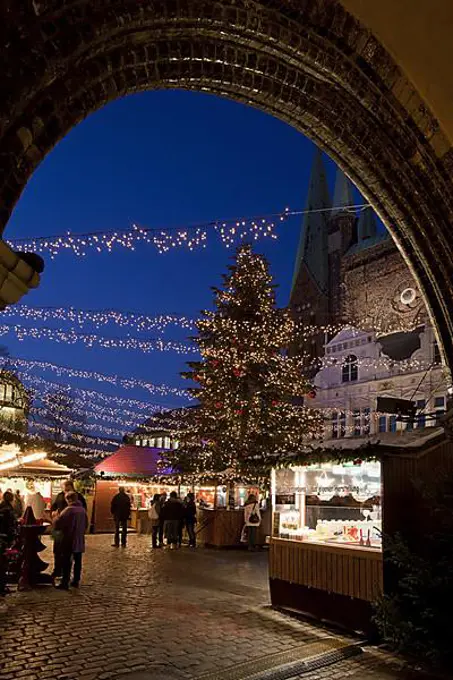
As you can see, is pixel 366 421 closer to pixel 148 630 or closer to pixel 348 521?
pixel 348 521

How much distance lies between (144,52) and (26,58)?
181cm

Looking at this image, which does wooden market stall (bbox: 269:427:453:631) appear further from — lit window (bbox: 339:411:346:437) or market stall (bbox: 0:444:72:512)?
lit window (bbox: 339:411:346:437)

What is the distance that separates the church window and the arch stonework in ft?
74.5

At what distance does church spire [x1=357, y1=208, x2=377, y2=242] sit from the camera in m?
41.1

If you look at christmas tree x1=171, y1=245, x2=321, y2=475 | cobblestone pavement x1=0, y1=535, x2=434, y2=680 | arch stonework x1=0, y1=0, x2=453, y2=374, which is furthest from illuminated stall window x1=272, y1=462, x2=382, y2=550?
christmas tree x1=171, y1=245, x2=321, y2=475

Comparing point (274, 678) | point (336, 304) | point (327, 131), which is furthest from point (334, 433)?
point (274, 678)

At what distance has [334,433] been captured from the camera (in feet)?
107

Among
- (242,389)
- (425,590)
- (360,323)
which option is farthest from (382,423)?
(425,590)

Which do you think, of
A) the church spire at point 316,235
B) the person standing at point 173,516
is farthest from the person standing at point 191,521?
the church spire at point 316,235

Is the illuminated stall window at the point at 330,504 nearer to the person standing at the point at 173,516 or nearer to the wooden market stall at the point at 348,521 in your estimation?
the wooden market stall at the point at 348,521

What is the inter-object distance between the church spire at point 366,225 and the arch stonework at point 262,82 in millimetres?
32709

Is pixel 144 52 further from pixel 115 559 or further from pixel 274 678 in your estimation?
pixel 115 559

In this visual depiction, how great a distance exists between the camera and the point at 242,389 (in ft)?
70.8

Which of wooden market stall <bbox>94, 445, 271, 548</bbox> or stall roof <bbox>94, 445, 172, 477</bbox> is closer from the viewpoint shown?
wooden market stall <bbox>94, 445, 271, 548</bbox>
